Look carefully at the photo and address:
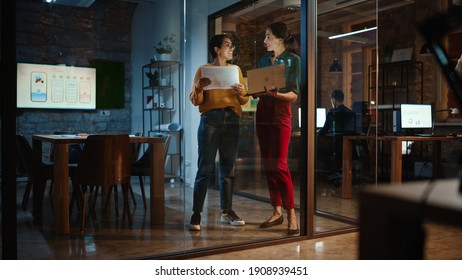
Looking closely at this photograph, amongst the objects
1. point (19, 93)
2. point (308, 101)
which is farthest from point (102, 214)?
point (308, 101)

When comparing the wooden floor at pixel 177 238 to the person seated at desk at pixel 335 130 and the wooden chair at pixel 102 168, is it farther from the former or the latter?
the person seated at desk at pixel 335 130

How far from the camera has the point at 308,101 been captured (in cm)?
374

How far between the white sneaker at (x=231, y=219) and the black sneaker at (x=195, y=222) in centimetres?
20

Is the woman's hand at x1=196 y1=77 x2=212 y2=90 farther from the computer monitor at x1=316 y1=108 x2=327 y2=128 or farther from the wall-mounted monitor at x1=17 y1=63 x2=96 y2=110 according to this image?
the computer monitor at x1=316 y1=108 x2=327 y2=128

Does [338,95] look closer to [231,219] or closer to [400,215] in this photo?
[231,219]

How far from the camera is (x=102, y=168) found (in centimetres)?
316

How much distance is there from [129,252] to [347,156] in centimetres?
245

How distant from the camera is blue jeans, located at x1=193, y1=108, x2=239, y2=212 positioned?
3395mm

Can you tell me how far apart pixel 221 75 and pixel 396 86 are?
5.34 meters

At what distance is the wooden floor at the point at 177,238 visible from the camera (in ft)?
9.64

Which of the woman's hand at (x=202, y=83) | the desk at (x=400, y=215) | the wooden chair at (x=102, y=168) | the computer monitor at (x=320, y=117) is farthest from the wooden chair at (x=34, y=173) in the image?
the desk at (x=400, y=215)

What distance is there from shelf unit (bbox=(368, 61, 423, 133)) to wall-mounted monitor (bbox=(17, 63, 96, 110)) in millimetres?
5528

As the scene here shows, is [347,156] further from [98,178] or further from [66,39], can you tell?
[66,39]

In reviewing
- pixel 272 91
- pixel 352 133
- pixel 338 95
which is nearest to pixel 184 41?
pixel 272 91
